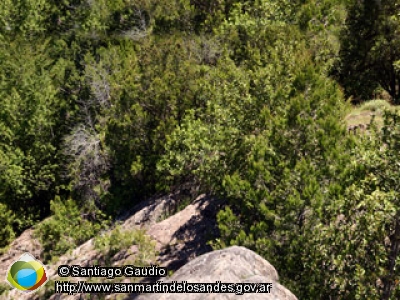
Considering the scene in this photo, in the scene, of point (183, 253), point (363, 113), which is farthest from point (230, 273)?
point (363, 113)

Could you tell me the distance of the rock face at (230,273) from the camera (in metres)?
7.98

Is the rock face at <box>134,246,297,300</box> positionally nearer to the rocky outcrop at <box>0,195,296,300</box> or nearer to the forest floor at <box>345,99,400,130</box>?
the rocky outcrop at <box>0,195,296,300</box>

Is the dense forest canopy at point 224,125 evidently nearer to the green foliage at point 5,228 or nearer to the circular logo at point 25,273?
the green foliage at point 5,228

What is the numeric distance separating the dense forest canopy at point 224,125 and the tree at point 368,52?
65mm

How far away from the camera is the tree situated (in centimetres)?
2025

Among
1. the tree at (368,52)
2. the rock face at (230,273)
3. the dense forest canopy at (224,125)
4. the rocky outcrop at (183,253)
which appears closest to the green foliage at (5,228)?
the dense forest canopy at (224,125)

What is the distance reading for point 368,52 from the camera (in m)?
20.9

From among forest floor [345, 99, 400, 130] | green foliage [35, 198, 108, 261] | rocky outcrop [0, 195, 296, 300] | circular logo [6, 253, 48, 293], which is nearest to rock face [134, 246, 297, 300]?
rocky outcrop [0, 195, 296, 300]

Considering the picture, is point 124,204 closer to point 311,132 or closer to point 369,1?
point 311,132

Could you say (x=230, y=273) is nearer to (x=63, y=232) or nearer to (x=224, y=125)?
(x=224, y=125)

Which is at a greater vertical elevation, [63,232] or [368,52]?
[368,52]

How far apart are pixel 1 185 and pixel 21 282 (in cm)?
1264

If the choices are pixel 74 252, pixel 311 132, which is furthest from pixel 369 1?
pixel 74 252

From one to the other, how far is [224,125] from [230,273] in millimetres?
6724
